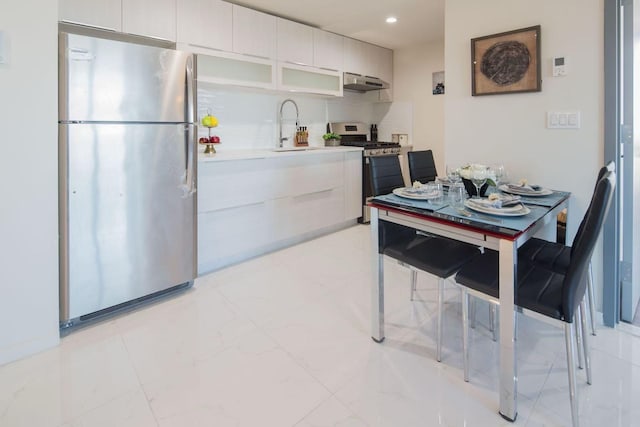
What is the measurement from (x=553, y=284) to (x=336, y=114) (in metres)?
3.84

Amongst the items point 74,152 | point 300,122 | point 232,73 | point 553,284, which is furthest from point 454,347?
point 300,122

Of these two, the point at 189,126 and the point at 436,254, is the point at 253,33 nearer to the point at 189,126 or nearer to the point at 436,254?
the point at 189,126

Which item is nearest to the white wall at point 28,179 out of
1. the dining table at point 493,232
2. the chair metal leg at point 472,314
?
the dining table at point 493,232

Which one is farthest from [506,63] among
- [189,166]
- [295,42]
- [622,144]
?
[189,166]

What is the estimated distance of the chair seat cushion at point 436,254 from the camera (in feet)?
6.04

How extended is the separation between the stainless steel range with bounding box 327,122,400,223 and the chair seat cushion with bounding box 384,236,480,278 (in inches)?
89.7

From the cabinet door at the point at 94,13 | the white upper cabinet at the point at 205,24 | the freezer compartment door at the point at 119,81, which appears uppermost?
the white upper cabinet at the point at 205,24

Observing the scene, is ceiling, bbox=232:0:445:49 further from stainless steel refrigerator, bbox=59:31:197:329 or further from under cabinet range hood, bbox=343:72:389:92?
stainless steel refrigerator, bbox=59:31:197:329

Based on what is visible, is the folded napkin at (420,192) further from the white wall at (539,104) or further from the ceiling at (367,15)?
the ceiling at (367,15)

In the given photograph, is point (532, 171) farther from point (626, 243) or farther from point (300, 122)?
point (300, 122)

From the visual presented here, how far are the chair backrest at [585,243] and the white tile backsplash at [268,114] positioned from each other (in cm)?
317

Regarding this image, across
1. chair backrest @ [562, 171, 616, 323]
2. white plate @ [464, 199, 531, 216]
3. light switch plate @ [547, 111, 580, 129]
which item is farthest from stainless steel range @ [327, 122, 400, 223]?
chair backrest @ [562, 171, 616, 323]

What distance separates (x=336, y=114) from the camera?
16.2 ft

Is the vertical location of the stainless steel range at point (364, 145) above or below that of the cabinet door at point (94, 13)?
below
